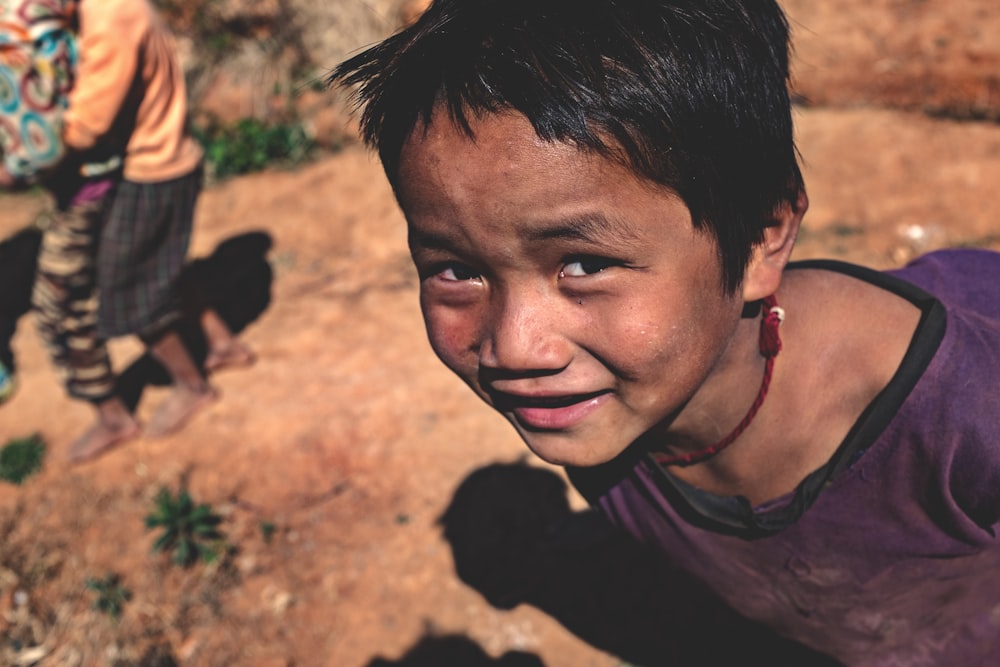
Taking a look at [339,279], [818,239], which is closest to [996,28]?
[818,239]

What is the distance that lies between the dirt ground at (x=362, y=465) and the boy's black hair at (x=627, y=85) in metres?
1.87

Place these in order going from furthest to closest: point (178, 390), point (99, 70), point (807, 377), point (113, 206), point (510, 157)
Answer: point (178, 390)
point (113, 206)
point (99, 70)
point (807, 377)
point (510, 157)

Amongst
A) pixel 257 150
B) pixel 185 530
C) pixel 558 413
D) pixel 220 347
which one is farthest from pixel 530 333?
pixel 257 150

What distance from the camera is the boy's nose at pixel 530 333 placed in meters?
1.20

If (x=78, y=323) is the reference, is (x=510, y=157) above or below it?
above

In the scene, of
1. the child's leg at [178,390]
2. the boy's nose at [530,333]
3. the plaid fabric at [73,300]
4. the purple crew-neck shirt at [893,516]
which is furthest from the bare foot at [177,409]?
the boy's nose at [530,333]

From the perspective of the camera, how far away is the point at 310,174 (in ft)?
20.4

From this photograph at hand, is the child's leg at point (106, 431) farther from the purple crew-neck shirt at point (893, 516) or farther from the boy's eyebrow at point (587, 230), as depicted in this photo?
the boy's eyebrow at point (587, 230)

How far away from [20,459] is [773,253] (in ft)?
12.6

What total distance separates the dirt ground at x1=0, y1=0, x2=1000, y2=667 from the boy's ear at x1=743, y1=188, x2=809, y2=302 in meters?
1.64

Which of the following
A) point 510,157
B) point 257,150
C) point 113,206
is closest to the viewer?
point 510,157

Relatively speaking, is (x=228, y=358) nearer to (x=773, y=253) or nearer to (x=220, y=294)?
(x=220, y=294)

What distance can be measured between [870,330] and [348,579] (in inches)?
90.5

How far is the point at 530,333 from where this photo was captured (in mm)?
1198
